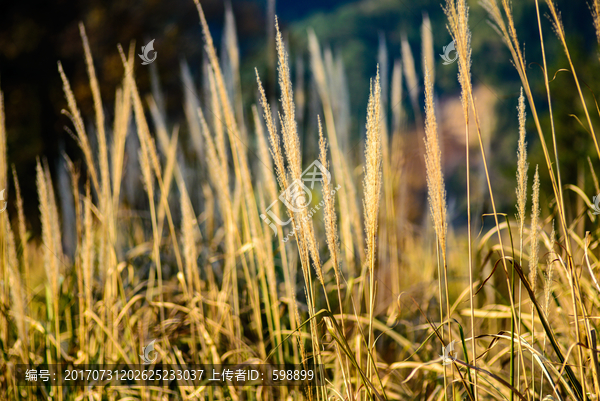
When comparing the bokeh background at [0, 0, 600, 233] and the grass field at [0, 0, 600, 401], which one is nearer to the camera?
the grass field at [0, 0, 600, 401]

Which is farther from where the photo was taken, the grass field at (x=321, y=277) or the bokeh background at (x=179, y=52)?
the bokeh background at (x=179, y=52)

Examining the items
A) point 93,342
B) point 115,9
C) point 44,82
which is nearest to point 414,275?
point 93,342

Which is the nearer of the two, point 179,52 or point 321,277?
point 321,277

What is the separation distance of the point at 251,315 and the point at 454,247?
3.82 ft

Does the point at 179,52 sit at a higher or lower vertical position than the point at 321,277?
higher

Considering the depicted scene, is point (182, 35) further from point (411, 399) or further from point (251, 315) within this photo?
point (411, 399)

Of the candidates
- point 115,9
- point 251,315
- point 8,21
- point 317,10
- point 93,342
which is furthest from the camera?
point 317,10

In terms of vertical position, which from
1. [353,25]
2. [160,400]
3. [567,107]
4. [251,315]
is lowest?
[160,400]

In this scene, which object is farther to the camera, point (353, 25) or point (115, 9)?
point (353, 25)

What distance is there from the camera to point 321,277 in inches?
27.2

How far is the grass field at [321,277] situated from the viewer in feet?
2.24

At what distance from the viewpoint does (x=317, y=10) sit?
5.54m

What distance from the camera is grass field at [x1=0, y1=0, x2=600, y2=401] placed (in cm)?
68

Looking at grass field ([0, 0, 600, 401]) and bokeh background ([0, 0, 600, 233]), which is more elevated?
bokeh background ([0, 0, 600, 233])
